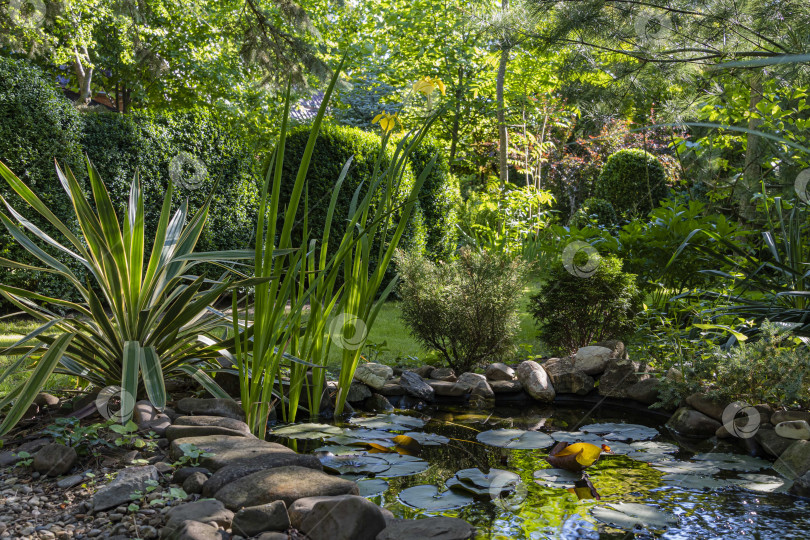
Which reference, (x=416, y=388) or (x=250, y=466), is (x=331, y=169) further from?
(x=250, y=466)

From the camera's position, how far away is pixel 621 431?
238cm

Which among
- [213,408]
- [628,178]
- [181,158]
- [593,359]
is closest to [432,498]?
[213,408]

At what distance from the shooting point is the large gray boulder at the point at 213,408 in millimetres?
2170

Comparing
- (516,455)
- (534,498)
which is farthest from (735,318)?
(534,498)

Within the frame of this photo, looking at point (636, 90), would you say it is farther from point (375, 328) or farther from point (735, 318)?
point (375, 328)

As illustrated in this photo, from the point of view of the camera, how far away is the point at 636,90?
3.91 m

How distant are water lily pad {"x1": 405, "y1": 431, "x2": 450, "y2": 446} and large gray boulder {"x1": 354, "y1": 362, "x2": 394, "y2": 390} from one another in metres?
0.74

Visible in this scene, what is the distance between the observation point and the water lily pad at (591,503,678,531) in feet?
5.06

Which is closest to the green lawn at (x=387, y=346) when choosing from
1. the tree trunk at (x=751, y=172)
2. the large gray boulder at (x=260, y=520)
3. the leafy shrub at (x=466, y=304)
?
the leafy shrub at (x=466, y=304)

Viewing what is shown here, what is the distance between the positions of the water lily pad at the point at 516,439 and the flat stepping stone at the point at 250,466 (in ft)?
2.36

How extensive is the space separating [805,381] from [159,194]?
18.1 feet

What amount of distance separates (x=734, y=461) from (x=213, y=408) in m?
1.83

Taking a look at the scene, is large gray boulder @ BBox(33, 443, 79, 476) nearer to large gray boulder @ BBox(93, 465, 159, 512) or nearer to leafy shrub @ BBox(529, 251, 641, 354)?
large gray boulder @ BBox(93, 465, 159, 512)

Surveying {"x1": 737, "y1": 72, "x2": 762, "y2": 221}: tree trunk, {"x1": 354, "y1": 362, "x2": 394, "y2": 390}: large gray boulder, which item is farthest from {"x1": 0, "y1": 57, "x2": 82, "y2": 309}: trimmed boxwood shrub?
{"x1": 737, "y1": 72, "x2": 762, "y2": 221}: tree trunk
